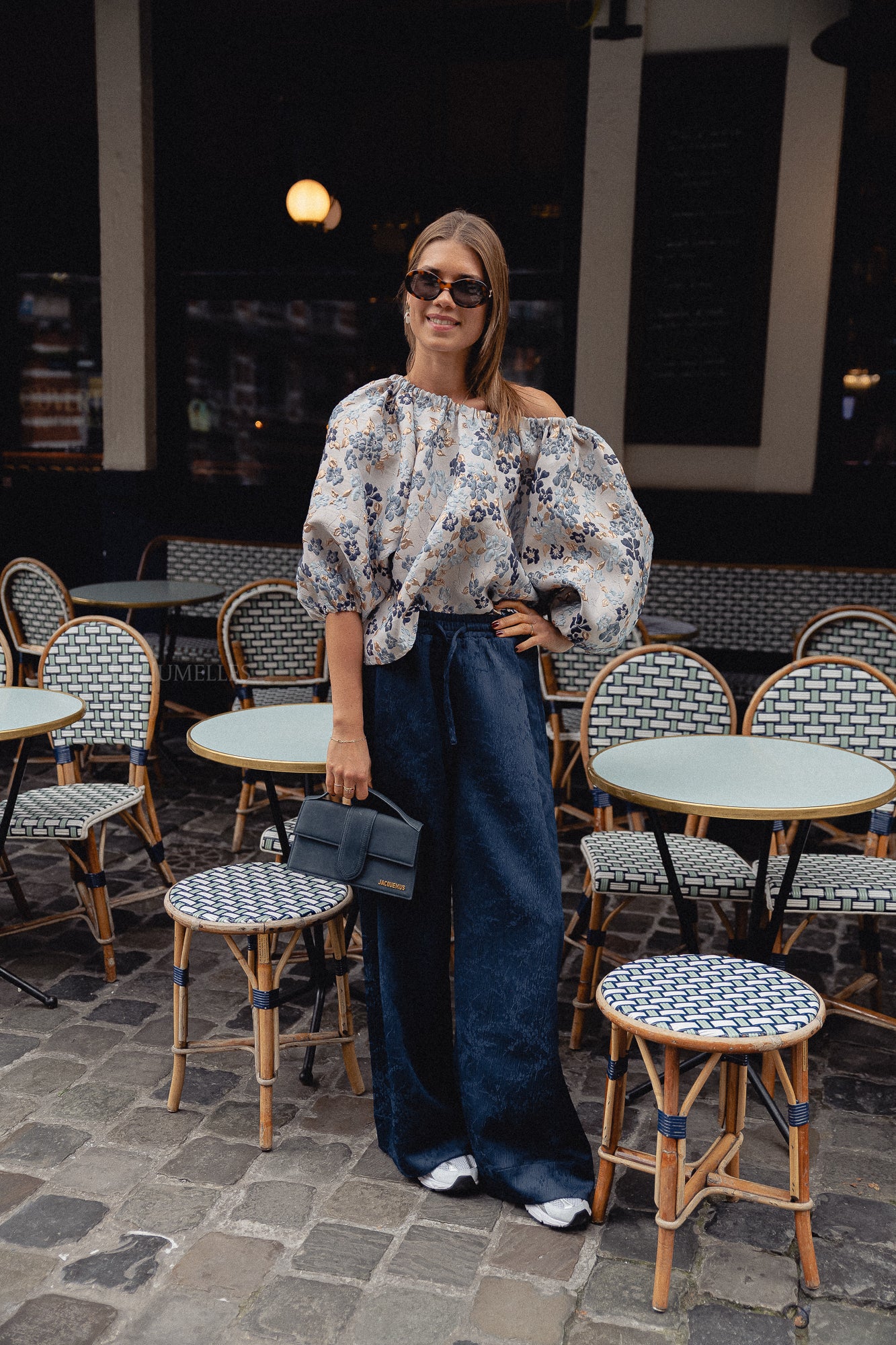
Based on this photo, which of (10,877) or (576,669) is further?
(576,669)

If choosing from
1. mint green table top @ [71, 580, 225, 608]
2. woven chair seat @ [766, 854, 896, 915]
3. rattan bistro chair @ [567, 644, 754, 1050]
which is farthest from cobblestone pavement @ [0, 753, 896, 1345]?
mint green table top @ [71, 580, 225, 608]

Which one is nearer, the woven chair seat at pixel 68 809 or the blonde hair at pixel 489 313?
the blonde hair at pixel 489 313

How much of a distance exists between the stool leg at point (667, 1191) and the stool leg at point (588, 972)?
1.01m

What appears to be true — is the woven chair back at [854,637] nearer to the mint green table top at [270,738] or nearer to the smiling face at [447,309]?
the mint green table top at [270,738]

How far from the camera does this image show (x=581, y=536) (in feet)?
7.89

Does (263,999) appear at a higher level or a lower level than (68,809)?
lower

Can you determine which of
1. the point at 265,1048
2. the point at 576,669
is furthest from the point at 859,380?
the point at 265,1048

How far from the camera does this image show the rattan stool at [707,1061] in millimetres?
2135

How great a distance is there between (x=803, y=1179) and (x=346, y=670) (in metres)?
1.35

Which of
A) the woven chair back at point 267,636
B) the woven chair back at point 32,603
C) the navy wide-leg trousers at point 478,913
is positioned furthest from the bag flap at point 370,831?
the woven chair back at point 32,603

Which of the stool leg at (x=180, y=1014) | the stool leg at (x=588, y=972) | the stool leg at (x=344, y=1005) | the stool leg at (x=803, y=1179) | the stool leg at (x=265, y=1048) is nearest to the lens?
the stool leg at (x=803, y=1179)

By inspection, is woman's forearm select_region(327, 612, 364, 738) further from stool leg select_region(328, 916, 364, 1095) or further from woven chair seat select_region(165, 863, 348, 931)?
stool leg select_region(328, 916, 364, 1095)

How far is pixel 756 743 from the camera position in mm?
3139

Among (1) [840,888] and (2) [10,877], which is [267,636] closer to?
(2) [10,877]
